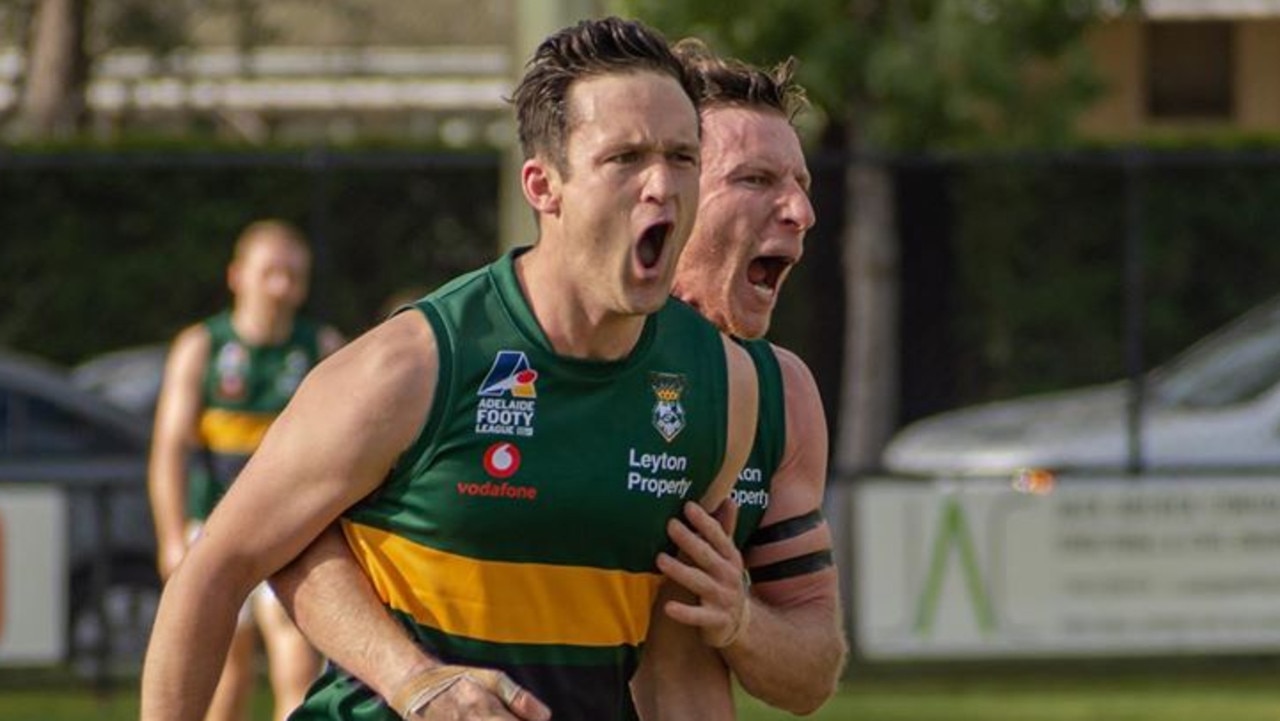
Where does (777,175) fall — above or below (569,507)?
above

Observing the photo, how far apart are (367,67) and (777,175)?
2909 cm

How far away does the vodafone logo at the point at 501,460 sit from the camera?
14.5ft

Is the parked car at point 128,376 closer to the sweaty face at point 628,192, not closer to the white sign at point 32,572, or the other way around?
the white sign at point 32,572

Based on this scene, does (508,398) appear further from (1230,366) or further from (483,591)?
(1230,366)

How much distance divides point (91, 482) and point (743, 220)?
10.2 m

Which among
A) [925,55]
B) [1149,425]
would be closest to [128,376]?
[925,55]

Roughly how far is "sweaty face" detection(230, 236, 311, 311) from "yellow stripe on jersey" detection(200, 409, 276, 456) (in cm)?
43

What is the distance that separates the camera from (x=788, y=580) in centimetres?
491

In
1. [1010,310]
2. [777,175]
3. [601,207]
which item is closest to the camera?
[601,207]

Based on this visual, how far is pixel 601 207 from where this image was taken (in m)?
4.35

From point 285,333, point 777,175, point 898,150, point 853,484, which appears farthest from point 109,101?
point 777,175

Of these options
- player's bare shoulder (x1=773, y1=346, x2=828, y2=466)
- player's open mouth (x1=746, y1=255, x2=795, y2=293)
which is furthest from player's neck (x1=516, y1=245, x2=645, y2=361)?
player's open mouth (x1=746, y1=255, x2=795, y2=293)

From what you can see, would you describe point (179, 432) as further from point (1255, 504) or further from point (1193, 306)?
point (1193, 306)

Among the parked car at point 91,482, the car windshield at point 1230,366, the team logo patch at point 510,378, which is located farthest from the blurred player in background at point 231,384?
the team logo patch at point 510,378
